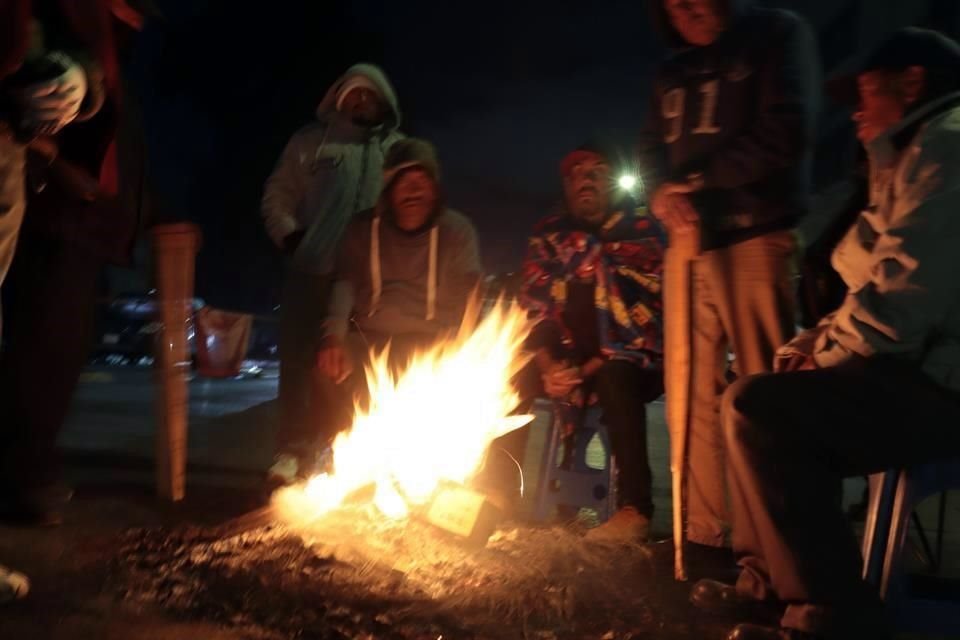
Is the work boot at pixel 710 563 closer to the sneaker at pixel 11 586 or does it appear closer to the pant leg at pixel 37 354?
the sneaker at pixel 11 586

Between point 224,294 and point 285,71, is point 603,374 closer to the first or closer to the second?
point 285,71

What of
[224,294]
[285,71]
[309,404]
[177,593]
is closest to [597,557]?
[177,593]

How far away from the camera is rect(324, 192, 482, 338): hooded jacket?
424cm

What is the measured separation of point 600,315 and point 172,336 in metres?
2.07

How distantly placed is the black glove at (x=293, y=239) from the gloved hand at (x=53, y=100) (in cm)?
187

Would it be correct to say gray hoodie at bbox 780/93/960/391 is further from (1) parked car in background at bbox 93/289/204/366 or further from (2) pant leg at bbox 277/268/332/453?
(1) parked car in background at bbox 93/289/204/366

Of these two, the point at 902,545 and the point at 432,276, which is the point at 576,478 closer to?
the point at 432,276

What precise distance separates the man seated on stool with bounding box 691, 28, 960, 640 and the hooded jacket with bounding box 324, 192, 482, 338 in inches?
79.1

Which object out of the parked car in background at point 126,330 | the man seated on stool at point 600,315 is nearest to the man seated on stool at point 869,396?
the man seated on stool at point 600,315

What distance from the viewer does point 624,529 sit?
346 centimetres

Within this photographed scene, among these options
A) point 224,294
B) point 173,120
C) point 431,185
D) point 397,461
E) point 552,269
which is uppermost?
point 173,120

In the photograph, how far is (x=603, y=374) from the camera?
380cm

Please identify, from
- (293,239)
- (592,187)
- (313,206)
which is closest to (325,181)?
(313,206)

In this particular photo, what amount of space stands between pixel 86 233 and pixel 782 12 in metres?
3.07
